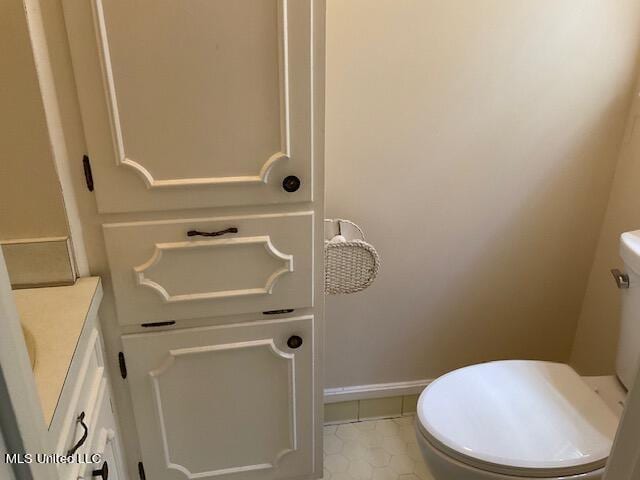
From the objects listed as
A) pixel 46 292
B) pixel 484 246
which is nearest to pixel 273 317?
pixel 46 292

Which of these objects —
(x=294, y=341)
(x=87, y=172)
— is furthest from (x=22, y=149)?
(x=294, y=341)

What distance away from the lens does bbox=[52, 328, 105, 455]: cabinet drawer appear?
0.86m

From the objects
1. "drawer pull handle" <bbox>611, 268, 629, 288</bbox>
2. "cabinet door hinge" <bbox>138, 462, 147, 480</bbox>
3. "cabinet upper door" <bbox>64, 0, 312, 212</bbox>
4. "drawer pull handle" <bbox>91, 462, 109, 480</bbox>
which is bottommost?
"cabinet door hinge" <bbox>138, 462, 147, 480</bbox>

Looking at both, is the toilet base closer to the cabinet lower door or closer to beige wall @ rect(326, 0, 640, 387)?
the cabinet lower door

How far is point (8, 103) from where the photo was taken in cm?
104

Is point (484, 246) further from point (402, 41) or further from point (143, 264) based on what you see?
point (143, 264)

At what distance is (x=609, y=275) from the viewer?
5.84 feet

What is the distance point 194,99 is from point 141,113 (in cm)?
11

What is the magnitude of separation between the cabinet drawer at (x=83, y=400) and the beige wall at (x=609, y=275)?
1.54 meters

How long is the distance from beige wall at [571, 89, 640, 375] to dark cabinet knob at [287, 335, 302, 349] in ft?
3.45

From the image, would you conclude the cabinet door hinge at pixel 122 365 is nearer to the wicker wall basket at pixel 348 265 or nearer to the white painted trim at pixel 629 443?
the wicker wall basket at pixel 348 265

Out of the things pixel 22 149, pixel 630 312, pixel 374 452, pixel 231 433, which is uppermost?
pixel 22 149

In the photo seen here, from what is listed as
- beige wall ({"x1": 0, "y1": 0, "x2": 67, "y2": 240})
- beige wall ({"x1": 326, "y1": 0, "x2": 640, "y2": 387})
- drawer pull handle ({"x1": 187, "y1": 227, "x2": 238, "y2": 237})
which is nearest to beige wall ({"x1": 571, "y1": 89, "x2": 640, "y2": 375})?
beige wall ({"x1": 326, "y1": 0, "x2": 640, "y2": 387})

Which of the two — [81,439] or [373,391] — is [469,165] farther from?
[81,439]
